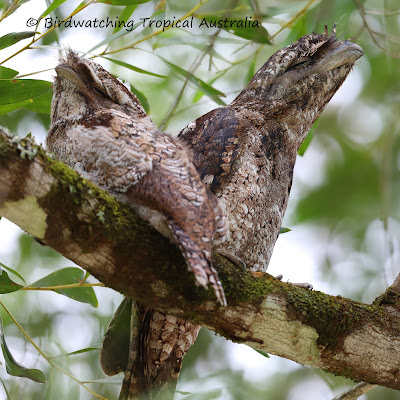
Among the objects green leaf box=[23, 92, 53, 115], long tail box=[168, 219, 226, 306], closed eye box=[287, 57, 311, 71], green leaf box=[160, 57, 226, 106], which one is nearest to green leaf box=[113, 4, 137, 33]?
green leaf box=[160, 57, 226, 106]

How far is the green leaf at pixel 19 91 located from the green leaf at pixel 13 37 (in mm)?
185

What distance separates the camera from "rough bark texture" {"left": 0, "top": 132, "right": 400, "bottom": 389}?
1.62 metres

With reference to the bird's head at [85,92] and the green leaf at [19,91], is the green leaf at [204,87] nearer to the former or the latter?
the bird's head at [85,92]

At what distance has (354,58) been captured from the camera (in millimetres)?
3215

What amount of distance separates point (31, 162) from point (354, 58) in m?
2.39

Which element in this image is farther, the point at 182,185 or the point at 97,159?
the point at 97,159

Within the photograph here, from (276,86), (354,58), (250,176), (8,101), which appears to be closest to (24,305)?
(8,101)

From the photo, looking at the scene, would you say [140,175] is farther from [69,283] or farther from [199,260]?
[69,283]

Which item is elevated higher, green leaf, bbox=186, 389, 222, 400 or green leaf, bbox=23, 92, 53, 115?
green leaf, bbox=23, 92, 53, 115

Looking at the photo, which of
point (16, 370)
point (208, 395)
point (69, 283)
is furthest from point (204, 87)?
point (16, 370)

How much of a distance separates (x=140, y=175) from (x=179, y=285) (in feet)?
1.46

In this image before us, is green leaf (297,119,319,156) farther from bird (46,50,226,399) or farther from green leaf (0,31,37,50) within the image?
green leaf (0,31,37,50)

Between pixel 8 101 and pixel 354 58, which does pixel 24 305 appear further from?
pixel 354 58

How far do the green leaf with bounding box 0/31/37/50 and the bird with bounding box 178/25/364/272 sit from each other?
3.27 ft
